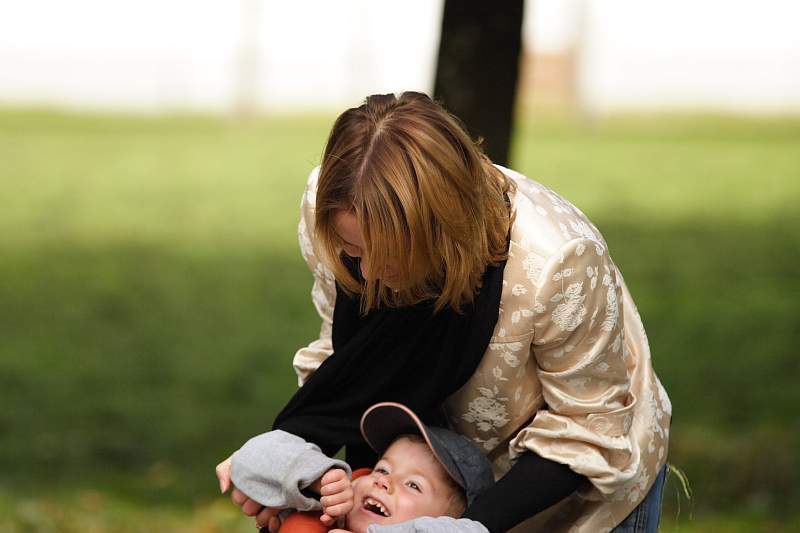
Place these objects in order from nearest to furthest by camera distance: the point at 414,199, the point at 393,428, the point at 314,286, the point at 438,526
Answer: the point at 414,199, the point at 438,526, the point at 393,428, the point at 314,286

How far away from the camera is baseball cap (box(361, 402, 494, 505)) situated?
260 cm

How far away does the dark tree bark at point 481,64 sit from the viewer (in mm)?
4863

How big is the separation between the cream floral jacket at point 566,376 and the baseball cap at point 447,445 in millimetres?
64

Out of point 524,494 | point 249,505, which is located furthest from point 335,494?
point 524,494

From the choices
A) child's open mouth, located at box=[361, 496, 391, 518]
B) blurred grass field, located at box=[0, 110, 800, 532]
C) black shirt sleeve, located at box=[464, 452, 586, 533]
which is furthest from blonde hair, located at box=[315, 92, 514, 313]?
blurred grass field, located at box=[0, 110, 800, 532]

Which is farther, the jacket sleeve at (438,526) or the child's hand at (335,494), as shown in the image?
the child's hand at (335,494)

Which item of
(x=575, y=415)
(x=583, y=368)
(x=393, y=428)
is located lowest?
(x=393, y=428)

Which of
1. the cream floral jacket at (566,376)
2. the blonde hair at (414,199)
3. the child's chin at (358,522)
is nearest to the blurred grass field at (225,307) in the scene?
the cream floral jacket at (566,376)

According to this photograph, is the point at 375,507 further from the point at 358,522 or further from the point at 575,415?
the point at 575,415

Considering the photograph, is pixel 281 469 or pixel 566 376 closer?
pixel 566 376

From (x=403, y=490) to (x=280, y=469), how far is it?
0.27m

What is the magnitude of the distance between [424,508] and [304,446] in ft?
0.96

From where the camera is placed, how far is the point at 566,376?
97.0 inches

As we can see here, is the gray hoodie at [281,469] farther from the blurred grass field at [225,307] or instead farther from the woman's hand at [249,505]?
the blurred grass field at [225,307]
